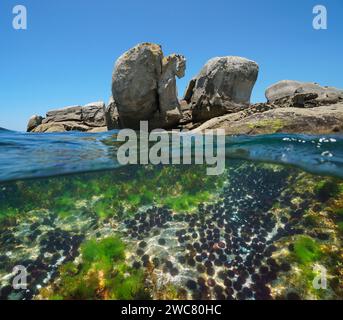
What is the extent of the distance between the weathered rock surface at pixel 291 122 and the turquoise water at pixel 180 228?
110 centimetres

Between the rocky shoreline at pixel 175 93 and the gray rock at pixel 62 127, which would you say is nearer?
the rocky shoreline at pixel 175 93

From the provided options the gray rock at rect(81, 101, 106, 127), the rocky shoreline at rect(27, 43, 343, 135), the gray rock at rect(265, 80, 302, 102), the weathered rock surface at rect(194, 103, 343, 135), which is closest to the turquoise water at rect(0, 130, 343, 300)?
the weathered rock surface at rect(194, 103, 343, 135)

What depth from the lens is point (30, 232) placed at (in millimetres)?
6152

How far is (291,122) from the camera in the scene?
11.6 meters

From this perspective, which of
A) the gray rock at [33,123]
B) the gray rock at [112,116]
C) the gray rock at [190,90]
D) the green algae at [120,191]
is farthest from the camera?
the gray rock at [33,123]

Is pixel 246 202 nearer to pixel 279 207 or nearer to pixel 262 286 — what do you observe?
pixel 279 207

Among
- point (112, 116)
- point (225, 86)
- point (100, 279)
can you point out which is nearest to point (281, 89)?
point (225, 86)

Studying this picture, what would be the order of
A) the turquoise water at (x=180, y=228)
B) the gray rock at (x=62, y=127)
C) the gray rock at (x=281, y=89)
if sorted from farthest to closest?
the gray rock at (x=62, y=127), the gray rock at (x=281, y=89), the turquoise water at (x=180, y=228)

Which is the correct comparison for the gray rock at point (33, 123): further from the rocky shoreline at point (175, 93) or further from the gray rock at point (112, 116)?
the rocky shoreline at point (175, 93)

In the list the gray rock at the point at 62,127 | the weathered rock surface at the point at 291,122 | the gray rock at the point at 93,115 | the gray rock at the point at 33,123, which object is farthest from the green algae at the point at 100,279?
the gray rock at the point at 33,123

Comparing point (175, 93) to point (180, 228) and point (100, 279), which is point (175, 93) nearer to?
point (180, 228)

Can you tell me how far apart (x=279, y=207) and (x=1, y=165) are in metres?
10.3

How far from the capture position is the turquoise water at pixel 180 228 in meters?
4.58
